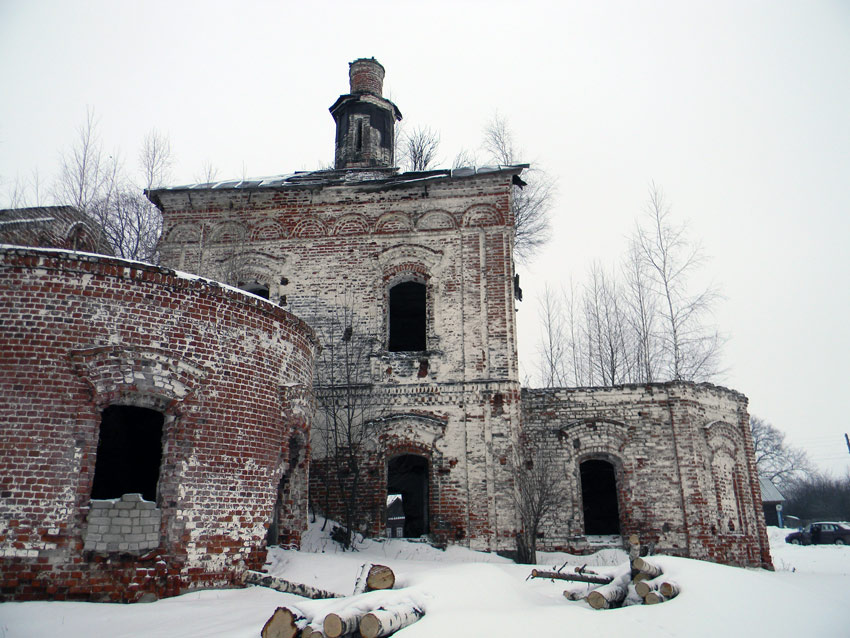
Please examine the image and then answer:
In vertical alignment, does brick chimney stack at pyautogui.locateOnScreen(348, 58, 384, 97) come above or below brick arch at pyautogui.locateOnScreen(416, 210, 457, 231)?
above

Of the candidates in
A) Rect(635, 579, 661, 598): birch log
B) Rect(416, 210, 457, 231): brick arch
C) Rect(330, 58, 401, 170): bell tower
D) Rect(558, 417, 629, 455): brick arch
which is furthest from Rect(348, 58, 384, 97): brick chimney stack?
Rect(635, 579, 661, 598): birch log

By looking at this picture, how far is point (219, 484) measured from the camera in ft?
24.0

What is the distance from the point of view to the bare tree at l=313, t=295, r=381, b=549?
11.6 metres

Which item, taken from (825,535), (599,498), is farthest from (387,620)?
(825,535)

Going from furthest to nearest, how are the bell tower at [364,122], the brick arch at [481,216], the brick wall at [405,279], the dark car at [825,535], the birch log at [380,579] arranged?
1. the dark car at [825,535]
2. the bell tower at [364,122]
3. the brick arch at [481,216]
4. the brick wall at [405,279]
5. the birch log at [380,579]

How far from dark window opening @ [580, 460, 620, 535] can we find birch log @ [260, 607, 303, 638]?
31.0ft

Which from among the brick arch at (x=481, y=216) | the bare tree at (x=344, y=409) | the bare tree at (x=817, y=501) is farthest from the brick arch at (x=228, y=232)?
the bare tree at (x=817, y=501)

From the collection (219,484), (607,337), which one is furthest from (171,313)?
(607,337)

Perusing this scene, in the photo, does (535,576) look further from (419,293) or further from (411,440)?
(419,293)

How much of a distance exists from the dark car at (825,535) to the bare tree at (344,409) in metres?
23.2

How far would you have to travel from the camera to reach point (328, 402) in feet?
40.0

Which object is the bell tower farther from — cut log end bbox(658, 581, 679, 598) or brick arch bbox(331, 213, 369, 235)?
cut log end bbox(658, 581, 679, 598)

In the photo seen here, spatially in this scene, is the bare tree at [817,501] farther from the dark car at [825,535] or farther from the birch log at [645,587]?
the birch log at [645,587]

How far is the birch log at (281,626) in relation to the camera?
482 centimetres
